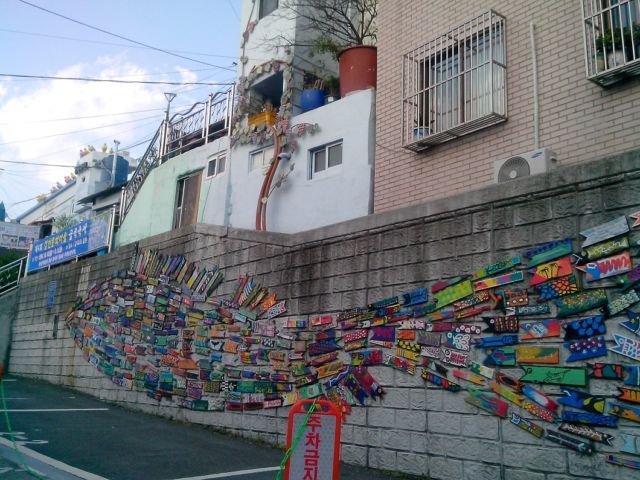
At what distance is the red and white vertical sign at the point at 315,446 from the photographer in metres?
4.44

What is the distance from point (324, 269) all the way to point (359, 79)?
465 centimetres

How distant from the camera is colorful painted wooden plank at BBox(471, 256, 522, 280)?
17.7 feet

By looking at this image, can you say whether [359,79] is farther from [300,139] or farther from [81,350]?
[81,350]

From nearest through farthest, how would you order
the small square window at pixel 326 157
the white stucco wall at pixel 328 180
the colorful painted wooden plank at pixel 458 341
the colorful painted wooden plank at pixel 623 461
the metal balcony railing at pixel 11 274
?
the colorful painted wooden plank at pixel 623 461, the colorful painted wooden plank at pixel 458 341, the white stucco wall at pixel 328 180, the small square window at pixel 326 157, the metal balcony railing at pixel 11 274

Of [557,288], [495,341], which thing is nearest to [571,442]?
[495,341]

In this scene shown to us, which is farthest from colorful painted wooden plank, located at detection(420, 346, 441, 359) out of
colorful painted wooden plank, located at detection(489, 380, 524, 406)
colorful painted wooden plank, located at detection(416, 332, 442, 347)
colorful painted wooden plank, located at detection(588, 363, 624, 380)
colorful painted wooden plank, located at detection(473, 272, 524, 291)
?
colorful painted wooden plank, located at detection(588, 363, 624, 380)

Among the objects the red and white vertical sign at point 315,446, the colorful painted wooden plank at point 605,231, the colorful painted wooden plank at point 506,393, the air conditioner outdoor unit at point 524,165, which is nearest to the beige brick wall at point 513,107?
the air conditioner outdoor unit at point 524,165

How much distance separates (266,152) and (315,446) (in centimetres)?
867

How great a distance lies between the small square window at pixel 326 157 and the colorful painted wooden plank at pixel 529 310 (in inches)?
227

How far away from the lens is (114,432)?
8266 mm

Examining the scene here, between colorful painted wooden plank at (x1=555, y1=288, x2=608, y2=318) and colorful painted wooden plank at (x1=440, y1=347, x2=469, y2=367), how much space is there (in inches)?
41.4

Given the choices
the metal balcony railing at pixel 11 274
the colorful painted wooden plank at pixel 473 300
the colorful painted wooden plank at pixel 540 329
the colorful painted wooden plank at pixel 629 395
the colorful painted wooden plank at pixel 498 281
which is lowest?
the colorful painted wooden plank at pixel 629 395

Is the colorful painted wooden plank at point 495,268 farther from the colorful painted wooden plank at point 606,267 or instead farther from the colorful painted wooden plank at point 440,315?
the colorful painted wooden plank at point 606,267

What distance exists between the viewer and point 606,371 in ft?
15.1
